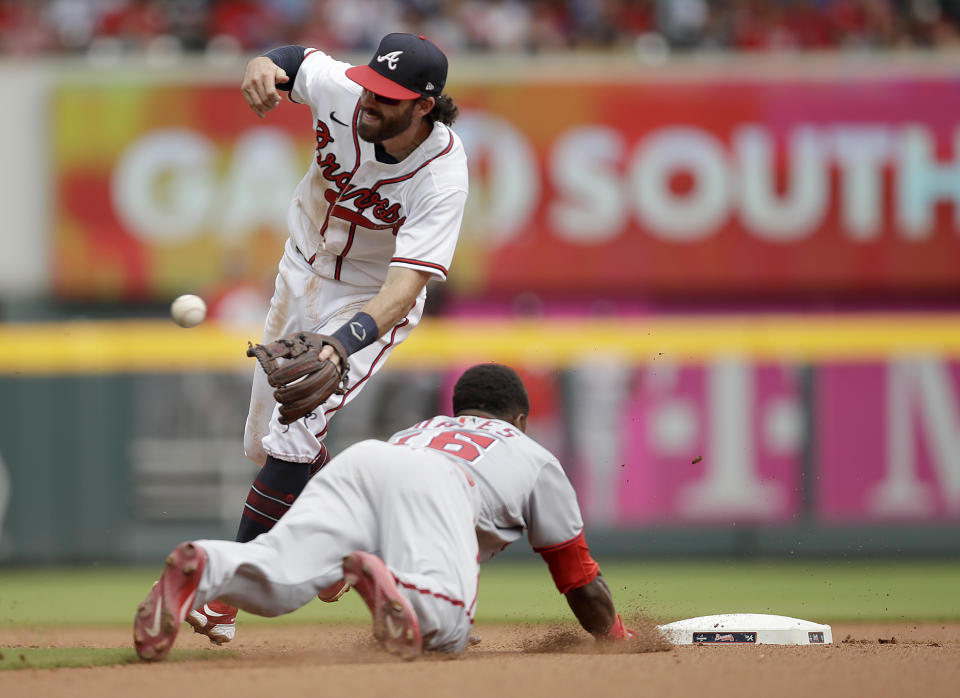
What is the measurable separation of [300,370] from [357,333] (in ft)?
0.97

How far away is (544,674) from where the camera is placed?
3.80 m

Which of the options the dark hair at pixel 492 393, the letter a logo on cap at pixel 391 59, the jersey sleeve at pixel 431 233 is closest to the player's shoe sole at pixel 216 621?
the dark hair at pixel 492 393

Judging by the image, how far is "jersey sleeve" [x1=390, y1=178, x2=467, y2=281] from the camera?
466cm

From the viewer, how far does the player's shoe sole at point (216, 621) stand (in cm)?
496

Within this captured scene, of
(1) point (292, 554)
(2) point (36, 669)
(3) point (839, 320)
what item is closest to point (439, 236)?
(1) point (292, 554)

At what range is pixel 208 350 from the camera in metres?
10.0

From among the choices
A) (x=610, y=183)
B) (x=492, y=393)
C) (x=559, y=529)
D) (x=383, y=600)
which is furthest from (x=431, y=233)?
(x=610, y=183)

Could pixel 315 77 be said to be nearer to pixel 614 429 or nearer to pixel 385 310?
pixel 385 310

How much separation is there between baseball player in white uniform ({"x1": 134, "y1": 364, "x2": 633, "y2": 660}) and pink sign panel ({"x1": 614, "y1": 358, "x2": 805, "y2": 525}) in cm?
541

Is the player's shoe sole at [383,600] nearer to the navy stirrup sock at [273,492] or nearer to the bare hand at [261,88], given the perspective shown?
the navy stirrup sock at [273,492]

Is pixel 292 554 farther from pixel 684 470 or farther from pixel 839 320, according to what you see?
pixel 839 320

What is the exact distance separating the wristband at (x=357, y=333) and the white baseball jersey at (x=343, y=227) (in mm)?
340

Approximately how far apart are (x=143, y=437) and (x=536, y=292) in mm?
3547

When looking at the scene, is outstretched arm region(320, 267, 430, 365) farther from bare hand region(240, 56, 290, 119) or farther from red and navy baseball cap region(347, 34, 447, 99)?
bare hand region(240, 56, 290, 119)
